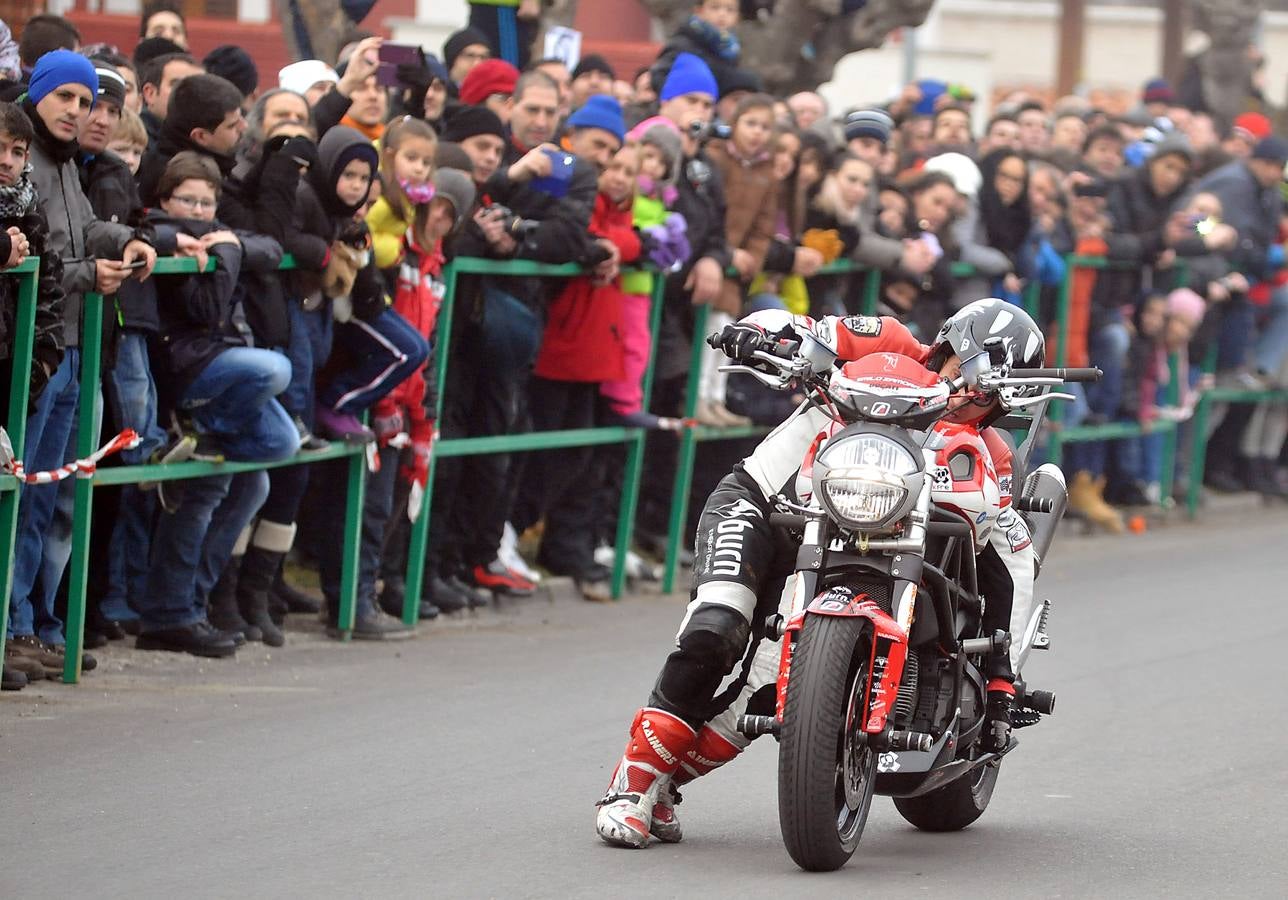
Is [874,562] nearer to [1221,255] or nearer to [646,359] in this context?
[646,359]

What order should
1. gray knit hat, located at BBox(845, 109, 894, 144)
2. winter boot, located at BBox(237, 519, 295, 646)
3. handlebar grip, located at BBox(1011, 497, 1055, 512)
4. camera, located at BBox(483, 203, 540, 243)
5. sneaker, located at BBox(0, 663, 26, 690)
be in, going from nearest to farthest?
handlebar grip, located at BBox(1011, 497, 1055, 512), sneaker, located at BBox(0, 663, 26, 690), winter boot, located at BBox(237, 519, 295, 646), camera, located at BBox(483, 203, 540, 243), gray knit hat, located at BBox(845, 109, 894, 144)

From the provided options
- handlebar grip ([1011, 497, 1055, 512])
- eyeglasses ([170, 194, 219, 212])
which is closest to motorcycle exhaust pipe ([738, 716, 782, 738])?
handlebar grip ([1011, 497, 1055, 512])

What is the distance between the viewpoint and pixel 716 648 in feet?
22.0

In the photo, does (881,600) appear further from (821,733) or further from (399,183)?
(399,183)

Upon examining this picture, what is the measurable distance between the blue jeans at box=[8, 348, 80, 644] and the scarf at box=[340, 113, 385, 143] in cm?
220

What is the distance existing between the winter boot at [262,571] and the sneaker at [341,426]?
1.48 ft

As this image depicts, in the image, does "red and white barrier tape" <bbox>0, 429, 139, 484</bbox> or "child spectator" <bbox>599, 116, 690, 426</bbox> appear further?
"child spectator" <bbox>599, 116, 690, 426</bbox>

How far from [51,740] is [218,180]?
99.0 inches

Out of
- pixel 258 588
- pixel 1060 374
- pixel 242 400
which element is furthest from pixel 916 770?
pixel 258 588

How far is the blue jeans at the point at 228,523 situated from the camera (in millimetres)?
9781

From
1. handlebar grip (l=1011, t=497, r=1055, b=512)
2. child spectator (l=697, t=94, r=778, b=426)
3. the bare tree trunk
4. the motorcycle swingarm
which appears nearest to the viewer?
the motorcycle swingarm

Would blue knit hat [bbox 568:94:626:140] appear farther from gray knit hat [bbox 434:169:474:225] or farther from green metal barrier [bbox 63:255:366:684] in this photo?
green metal barrier [bbox 63:255:366:684]

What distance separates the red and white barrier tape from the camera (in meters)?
8.52

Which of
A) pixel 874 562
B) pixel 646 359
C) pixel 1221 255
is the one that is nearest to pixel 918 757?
pixel 874 562
